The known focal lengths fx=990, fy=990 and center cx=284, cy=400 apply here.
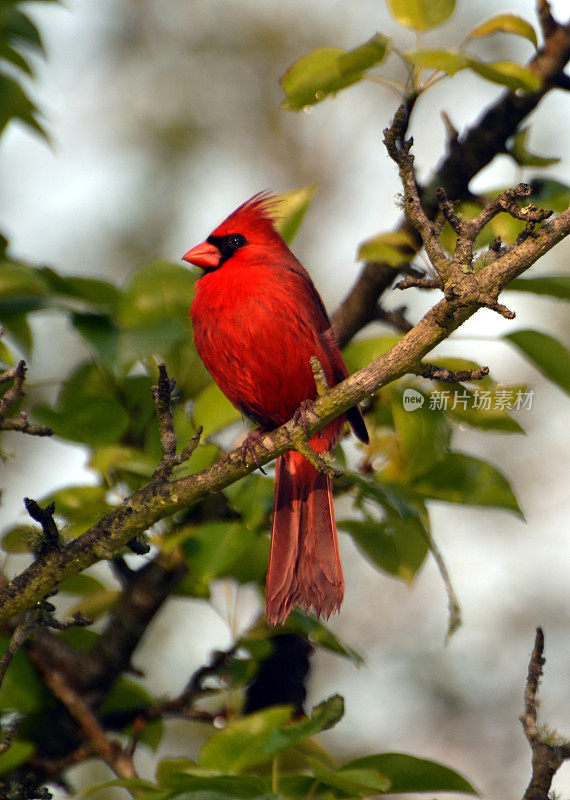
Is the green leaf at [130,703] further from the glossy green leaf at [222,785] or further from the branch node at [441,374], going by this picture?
the branch node at [441,374]

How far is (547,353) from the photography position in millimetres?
2645

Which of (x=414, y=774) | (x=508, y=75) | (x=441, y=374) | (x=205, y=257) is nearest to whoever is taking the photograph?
(x=441, y=374)

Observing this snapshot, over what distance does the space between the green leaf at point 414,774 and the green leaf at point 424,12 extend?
1727 millimetres

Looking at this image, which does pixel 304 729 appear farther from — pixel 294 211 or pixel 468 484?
pixel 294 211

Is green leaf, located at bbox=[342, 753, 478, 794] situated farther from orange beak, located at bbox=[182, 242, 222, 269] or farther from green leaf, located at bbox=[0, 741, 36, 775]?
orange beak, located at bbox=[182, 242, 222, 269]

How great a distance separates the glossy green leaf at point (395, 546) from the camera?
268cm

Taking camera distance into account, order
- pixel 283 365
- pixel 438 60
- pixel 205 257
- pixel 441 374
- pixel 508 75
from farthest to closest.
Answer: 1. pixel 205 257
2. pixel 283 365
3. pixel 508 75
4. pixel 438 60
5. pixel 441 374

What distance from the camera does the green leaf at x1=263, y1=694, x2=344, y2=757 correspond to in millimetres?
1924

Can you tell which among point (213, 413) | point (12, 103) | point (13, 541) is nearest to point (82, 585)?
point (13, 541)

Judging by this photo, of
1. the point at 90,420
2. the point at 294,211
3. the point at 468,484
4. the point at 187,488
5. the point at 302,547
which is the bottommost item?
the point at 187,488

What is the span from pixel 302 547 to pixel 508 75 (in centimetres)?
140

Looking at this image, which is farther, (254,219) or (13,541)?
(254,219)

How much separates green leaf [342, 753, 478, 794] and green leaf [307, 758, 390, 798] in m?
0.14

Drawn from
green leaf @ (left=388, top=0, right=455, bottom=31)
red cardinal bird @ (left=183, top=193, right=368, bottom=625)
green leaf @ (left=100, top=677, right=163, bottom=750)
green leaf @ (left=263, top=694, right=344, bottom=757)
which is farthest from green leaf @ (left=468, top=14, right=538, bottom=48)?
green leaf @ (left=100, top=677, right=163, bottom=750)
